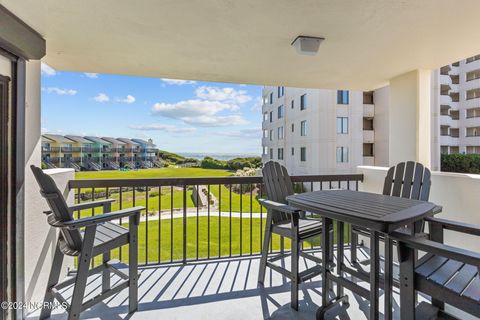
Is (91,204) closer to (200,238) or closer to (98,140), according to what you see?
(98,140)

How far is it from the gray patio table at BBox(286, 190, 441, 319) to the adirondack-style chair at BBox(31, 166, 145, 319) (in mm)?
1453

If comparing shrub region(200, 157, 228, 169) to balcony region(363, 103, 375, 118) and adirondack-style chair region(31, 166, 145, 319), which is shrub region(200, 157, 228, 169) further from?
balcony region(363, 103, 375, 118)

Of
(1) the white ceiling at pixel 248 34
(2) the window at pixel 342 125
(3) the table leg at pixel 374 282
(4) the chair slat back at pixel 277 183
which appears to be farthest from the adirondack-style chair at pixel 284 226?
(2) the window at pixel 342 125

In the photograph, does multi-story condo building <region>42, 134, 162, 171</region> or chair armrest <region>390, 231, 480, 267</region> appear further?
multi-story condo building <region>42, 134, 162, 171</region>

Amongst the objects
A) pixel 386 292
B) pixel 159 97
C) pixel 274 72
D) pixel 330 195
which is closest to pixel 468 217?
pixel 330 195

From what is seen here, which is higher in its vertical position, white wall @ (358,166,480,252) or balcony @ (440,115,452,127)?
balcony @ (440,115,452,127)

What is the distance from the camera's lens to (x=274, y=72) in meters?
3.24

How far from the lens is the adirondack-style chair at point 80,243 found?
175 centimetres

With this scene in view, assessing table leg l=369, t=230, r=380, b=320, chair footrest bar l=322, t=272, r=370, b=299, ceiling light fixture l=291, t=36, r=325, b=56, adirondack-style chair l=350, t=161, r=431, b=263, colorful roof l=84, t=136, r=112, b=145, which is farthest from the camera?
colorful roof l=84, t=136, r=112, b=145

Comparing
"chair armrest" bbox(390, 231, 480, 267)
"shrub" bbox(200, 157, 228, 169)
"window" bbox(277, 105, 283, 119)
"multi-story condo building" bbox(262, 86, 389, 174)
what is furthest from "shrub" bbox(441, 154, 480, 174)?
"chair armrest" bbox(390, 231, 480, 267)

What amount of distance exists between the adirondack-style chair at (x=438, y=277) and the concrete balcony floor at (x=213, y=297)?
83cm

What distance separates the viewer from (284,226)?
250cm

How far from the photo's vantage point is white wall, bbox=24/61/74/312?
2.14 metres

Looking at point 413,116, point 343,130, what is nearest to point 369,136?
point 343,130
